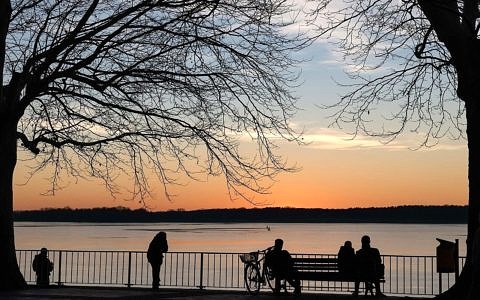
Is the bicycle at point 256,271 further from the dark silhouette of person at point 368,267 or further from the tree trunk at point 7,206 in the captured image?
the tree trunk at point 7,206

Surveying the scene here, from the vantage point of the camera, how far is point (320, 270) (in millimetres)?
19406

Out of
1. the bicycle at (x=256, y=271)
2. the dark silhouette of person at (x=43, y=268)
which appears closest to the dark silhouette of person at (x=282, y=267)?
the bicycle at (x=256, y=271)

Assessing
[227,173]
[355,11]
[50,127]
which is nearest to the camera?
[355,11]

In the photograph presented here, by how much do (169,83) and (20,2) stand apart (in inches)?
164

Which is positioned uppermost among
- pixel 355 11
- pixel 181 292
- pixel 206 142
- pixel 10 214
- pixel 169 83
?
pixel 355 11

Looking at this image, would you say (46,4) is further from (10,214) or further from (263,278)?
(263,278)

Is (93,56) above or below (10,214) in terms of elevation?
above

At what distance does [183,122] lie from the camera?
21.2 m

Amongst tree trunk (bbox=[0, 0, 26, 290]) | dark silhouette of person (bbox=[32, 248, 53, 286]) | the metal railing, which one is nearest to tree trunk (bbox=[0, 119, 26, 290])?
tree trunk (bbox=[0, 0, 26, 290])

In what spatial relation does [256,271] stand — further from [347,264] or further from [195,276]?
[195,276]

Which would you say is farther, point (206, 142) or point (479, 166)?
point (206, 142)

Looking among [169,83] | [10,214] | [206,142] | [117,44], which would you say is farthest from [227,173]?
[10,214]

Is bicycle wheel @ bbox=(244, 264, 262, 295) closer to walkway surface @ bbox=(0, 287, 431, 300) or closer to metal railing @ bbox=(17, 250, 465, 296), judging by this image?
walkway surface @ bbox=(0, 287, 431, 300)

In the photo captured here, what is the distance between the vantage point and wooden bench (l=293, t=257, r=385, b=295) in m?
19.2
